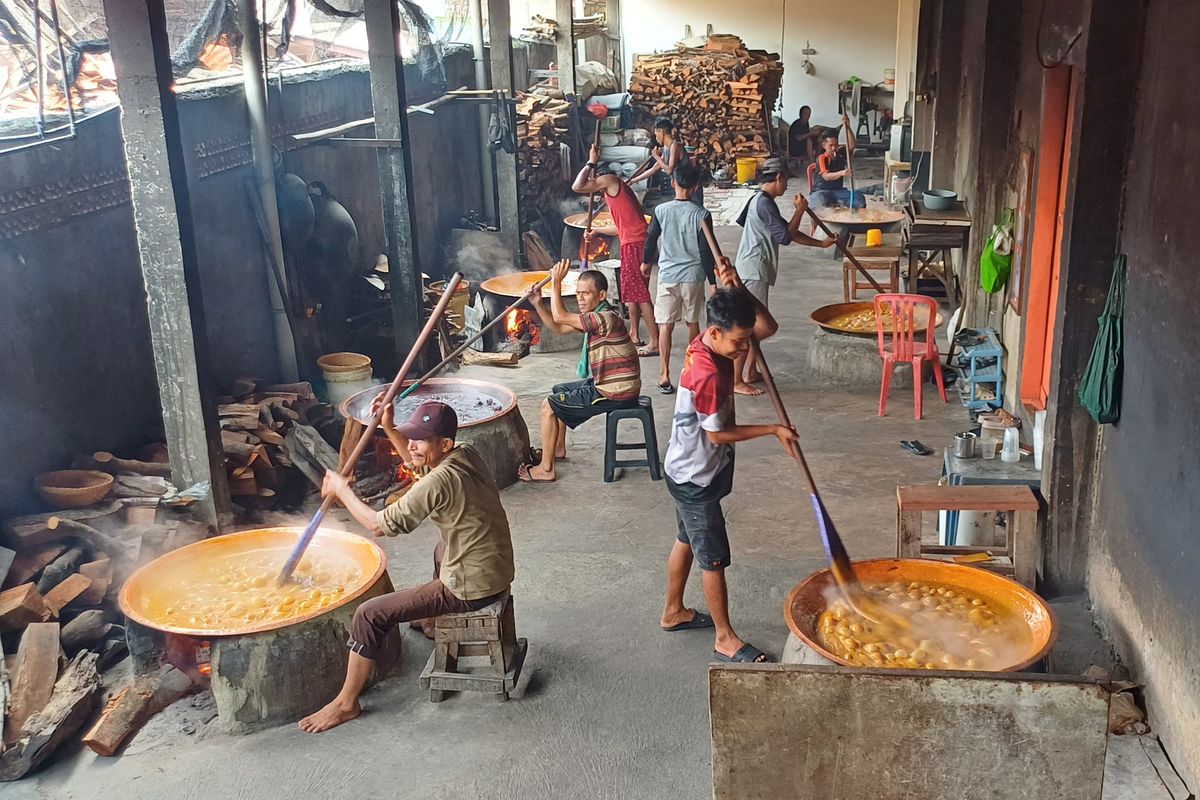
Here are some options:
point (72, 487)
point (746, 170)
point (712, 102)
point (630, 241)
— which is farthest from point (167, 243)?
point (712, 102)

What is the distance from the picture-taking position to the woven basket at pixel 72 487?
6.70 m

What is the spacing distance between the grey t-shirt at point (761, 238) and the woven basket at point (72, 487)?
5664mm

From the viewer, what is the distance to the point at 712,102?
23.6 meters

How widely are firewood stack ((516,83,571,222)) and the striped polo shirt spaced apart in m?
8.44

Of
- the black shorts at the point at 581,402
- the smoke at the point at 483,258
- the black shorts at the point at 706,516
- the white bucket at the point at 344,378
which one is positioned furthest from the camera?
the smoke at the point at 483,258

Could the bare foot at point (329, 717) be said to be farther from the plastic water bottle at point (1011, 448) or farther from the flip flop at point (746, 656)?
the plastic water bottle at point (1011, 448)

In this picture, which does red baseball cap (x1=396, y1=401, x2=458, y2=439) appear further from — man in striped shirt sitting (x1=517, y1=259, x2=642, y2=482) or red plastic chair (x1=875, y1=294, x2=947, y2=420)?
red plastic chair (x1=875, y1=294, x2=947, y2=420)

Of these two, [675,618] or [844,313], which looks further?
[844,313]

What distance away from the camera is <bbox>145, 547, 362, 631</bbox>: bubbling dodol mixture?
5.48 metres

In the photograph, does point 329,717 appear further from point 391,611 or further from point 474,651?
point 474,651

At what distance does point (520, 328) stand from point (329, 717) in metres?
7.48

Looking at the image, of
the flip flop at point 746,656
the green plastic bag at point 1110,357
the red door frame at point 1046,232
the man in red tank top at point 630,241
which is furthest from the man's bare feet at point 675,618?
the man in red tank top at point 630,241

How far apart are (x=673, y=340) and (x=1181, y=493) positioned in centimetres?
784

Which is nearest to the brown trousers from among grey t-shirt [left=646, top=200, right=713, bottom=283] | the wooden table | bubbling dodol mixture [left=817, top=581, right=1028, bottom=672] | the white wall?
bubbling dodol mixture [left=817, top=581, right=1028, bottom=672]
